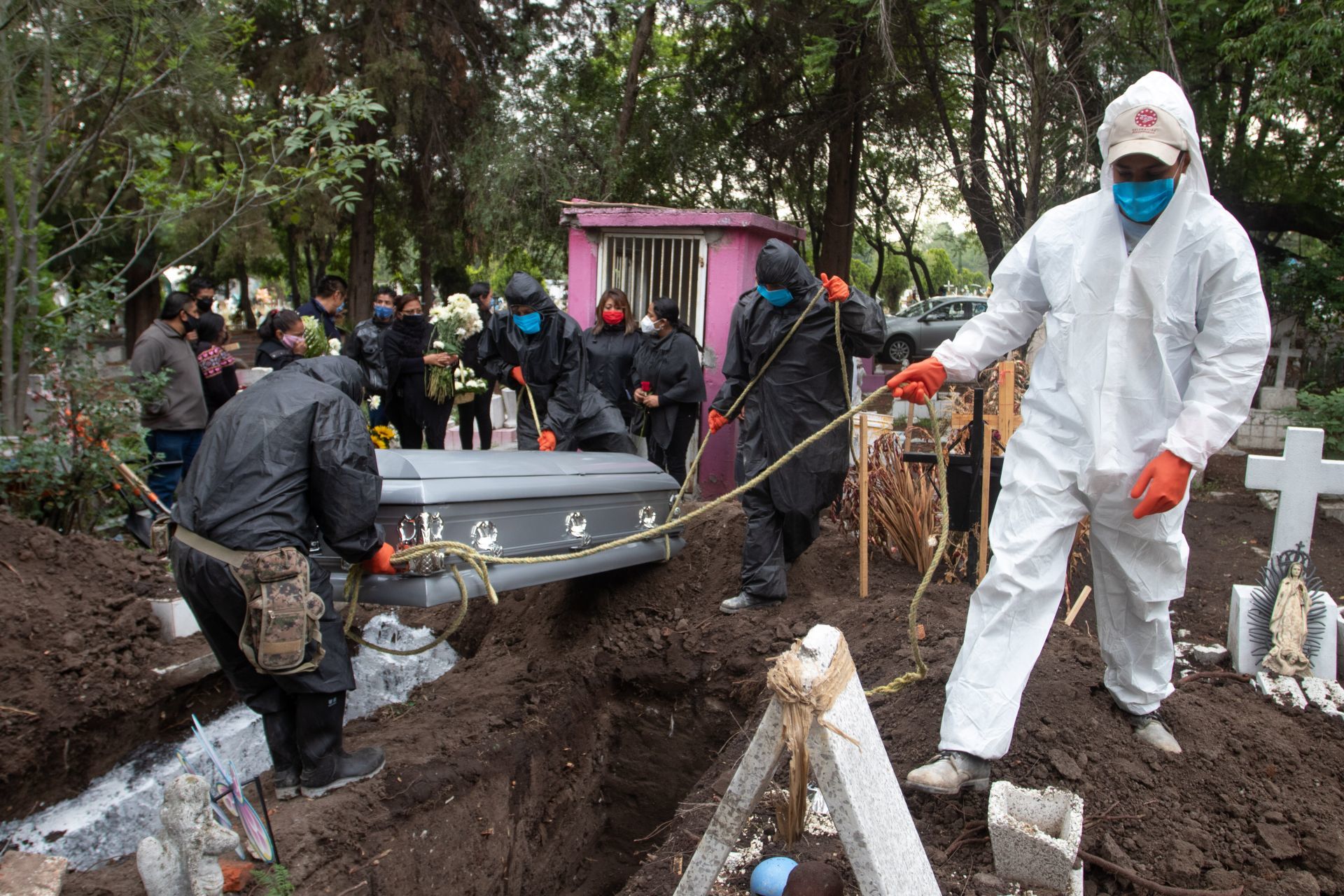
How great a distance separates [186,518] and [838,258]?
9.72 metres

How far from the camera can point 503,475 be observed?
12.3 feet

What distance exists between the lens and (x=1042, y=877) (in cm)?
215

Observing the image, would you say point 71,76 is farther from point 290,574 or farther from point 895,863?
point 895,863

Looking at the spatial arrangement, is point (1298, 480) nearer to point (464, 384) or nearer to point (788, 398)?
point (788, 398)

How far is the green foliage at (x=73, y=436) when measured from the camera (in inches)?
165

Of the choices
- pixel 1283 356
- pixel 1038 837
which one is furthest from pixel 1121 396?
pixel 1283 356

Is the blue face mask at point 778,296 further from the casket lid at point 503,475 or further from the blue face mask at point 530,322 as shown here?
the blue face mask at point 530,322

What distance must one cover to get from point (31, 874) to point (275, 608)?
0.92m

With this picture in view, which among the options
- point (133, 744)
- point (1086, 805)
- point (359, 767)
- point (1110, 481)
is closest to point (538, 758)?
point (359, 767)

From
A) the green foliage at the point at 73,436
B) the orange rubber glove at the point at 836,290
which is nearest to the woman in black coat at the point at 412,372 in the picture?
the green foliage at the point at 73,436

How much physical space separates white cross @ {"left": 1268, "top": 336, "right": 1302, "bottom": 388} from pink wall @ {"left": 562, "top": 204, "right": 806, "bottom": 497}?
5327 millimetres

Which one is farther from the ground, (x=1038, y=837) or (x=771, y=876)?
(x=1038, y=837)

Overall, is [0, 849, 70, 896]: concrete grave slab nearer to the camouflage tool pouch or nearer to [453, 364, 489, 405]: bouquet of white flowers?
the camouflage tool pouch

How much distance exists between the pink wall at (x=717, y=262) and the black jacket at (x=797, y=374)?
8.71 feet
